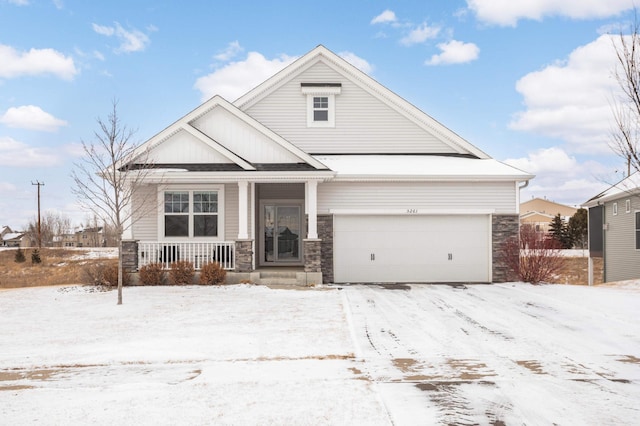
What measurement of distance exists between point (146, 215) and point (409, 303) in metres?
9.08

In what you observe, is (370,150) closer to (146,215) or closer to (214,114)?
(214,114)

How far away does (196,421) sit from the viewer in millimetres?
5023

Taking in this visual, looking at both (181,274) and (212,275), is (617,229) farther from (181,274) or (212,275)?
(181,274)

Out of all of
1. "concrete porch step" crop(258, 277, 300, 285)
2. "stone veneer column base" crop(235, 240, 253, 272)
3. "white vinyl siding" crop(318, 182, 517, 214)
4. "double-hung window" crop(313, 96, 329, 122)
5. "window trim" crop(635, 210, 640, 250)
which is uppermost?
"double-hung window" crop(313, 96, 329, 122)

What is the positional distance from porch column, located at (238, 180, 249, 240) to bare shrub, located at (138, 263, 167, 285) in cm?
268

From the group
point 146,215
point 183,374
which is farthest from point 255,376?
point 146,215

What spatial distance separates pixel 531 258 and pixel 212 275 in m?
10.2

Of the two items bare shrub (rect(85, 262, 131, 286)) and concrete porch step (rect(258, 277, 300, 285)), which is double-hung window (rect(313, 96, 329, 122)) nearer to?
concrete porch step (rect(258, 277, 300, 285))

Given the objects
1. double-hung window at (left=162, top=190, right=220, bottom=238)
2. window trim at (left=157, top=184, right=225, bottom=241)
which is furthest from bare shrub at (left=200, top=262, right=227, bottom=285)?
double-hung window at (left=162, top=190, right=220, bottom=238)

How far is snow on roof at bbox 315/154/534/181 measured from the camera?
1594 centimetres

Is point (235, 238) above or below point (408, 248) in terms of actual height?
above

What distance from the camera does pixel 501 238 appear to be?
16266 mm

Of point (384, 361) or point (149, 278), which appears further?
point (149, 278)

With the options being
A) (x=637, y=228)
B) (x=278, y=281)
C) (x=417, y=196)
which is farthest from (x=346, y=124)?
(x=637, y=228)
